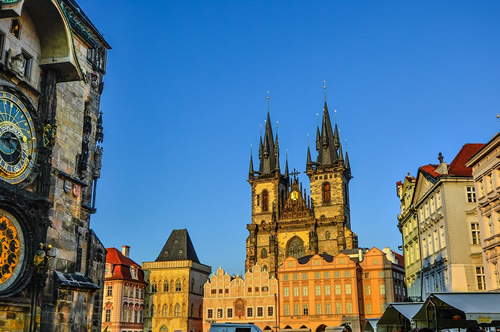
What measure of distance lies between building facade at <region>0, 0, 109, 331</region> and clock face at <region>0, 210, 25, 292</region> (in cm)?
3

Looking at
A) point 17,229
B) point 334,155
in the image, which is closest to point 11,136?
point 17,229

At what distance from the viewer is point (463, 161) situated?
115ft

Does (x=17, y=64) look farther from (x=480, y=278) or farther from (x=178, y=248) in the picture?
(x=178, y=248)

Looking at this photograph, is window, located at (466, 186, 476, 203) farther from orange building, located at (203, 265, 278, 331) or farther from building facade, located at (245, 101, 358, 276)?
building facade, located at (245, 101, 358, 276)

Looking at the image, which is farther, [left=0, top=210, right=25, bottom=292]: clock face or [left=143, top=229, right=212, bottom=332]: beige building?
[left=143, top=229, right=212, bottom=332]: beige building

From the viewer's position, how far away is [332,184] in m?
89.2

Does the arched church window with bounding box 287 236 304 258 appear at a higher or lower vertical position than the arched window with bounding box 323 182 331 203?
lower

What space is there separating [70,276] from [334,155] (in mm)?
80348

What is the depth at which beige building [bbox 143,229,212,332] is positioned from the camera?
76.0 m

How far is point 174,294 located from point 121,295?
1108 centimetres

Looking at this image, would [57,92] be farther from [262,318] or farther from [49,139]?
[262,318]

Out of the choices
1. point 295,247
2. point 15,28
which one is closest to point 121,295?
point 295,247

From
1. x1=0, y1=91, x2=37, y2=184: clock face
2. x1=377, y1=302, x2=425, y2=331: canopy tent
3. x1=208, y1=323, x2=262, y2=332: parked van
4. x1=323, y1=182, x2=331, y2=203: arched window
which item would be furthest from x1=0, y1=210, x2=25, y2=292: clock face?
x1=323, y1=182, x2=331, y2=203: arched window

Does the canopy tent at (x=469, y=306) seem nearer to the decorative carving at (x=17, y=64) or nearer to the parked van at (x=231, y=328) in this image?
the decorative carving at (x=17, y=64)
